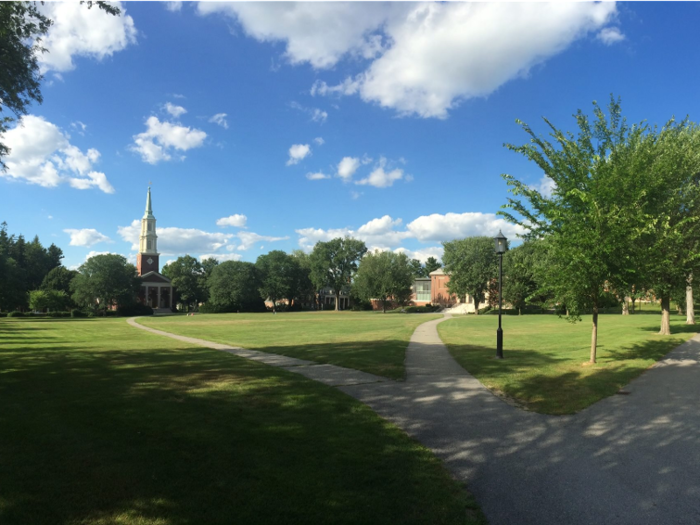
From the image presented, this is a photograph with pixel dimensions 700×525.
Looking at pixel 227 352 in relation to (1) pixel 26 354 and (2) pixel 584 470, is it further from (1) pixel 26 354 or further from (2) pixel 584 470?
(2) pixel 584 470

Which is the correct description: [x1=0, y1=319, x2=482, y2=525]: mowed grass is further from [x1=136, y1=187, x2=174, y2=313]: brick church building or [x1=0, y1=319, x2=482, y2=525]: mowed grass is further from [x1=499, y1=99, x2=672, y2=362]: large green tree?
[x1=136, y1=187, x2=174, y2=313]: brick church building

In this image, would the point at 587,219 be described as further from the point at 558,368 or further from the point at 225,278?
the point at 225,278

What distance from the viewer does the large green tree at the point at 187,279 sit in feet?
341

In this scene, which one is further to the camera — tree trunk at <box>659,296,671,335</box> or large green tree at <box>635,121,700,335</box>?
tree trunk at <box>659,296,671,335</box>

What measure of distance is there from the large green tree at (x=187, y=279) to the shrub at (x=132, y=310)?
→ 22.1 meters

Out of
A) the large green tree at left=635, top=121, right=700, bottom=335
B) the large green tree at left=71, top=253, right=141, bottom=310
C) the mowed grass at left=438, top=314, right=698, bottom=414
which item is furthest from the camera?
the large green tree at left=71, top=253, right=141, bottom=310

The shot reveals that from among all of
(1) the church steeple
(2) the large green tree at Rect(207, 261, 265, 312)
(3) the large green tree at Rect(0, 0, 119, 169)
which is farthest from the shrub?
(3) the large green tree at Rect(0, 0, 119, 169)

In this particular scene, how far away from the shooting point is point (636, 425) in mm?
6809

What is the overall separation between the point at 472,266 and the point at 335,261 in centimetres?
3488

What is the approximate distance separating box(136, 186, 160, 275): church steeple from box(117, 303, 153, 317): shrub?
2127cm

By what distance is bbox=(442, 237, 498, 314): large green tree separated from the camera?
6931cm

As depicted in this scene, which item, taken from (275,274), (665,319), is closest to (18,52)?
(665,319)

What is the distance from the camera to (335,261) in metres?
96.3

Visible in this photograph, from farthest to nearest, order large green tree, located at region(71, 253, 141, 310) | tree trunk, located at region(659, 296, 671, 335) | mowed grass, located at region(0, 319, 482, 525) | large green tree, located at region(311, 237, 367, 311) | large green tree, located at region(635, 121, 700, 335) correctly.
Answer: large green tree, located at region(311, 237, 367, 311), large green tree, located at region(71, 253, 141, 310), tree trunk, located at region(659, 296, 671, 335), large green tree, located at region(635, 121, 700, 335), mowed grass, located at region(0, 319, 482, 525)
